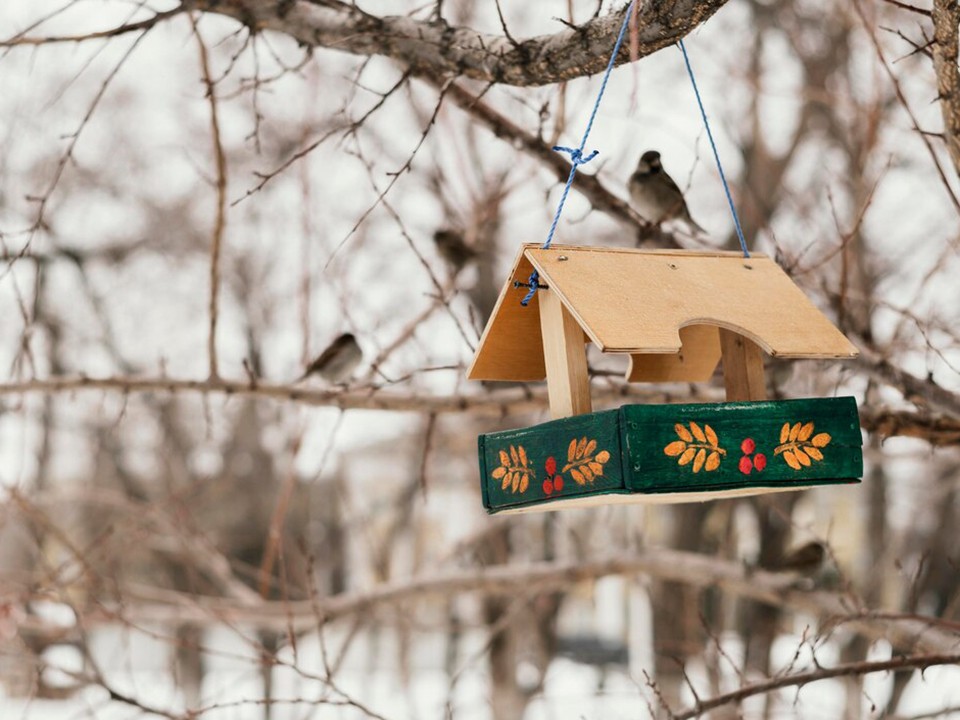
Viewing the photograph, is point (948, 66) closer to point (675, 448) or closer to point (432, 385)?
point (675, 448)

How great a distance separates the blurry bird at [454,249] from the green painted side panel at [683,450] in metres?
2.74

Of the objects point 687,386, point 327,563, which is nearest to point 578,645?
point 327,563

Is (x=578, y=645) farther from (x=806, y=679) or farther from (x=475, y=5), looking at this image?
(x=806, y=679)

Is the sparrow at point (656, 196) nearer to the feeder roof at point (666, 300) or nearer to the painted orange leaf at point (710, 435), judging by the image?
the feeder roof at point (666, 300)

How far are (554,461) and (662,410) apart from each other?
0.82 feet

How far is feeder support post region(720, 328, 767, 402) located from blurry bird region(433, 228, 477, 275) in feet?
8.01

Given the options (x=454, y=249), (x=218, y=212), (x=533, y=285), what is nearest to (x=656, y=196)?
(x=454, y=249)

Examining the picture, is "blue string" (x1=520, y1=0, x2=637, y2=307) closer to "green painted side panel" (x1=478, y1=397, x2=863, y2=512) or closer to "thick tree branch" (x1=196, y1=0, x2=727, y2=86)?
"thick tree branch" (x1=196, y1=0, x2=727, y2=86)

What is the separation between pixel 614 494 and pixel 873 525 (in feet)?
26.7

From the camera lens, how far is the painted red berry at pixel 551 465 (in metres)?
2.27

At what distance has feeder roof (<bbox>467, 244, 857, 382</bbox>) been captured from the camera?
212 centimetres

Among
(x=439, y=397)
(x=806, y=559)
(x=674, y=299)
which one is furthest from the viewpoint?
(x=806, y=559)

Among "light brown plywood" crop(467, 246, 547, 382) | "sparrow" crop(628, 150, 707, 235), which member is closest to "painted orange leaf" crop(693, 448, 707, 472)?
"light brown plywood" crop(467, 246, 547, 382)

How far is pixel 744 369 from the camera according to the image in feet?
8.59
